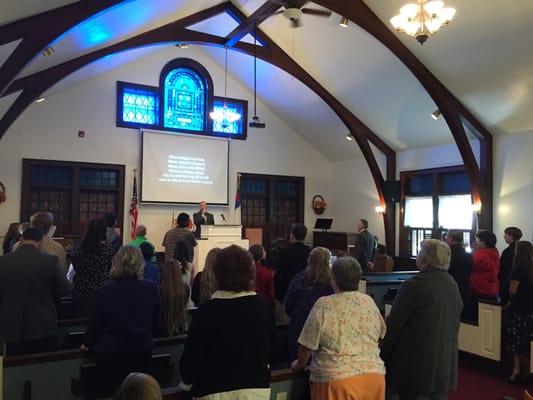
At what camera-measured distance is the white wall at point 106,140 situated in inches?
339

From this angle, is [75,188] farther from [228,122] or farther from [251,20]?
[251,20]

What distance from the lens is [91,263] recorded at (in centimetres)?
322

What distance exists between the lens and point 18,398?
2.43m

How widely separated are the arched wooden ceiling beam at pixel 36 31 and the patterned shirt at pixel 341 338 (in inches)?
176

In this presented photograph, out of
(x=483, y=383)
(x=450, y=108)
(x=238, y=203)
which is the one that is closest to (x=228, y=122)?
(x=238, y=203)

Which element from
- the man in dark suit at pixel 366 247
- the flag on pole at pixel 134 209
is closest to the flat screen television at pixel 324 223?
the man in dark suit at pixel 366 247

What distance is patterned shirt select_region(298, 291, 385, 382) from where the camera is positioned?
2092 mm

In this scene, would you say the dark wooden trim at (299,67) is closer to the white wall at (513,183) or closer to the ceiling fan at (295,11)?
the white wall at (513,183)

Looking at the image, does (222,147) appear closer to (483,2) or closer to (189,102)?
(189,102)

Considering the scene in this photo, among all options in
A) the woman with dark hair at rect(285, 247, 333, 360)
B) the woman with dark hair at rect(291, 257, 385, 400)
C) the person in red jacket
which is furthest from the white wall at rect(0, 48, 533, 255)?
the woman with dark hair at rect(291, 257, 385, 400)

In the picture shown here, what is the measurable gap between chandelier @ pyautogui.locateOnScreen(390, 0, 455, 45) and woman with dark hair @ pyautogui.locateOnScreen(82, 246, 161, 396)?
3883 mm

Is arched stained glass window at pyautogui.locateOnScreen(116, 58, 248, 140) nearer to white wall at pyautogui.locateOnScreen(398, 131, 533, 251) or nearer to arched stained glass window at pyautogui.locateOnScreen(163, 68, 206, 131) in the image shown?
arched stained glass window at pyautogui.locateOnScreen(163, 68, 206, 131)

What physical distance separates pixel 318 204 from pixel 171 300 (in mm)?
8909

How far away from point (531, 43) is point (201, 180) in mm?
6614
